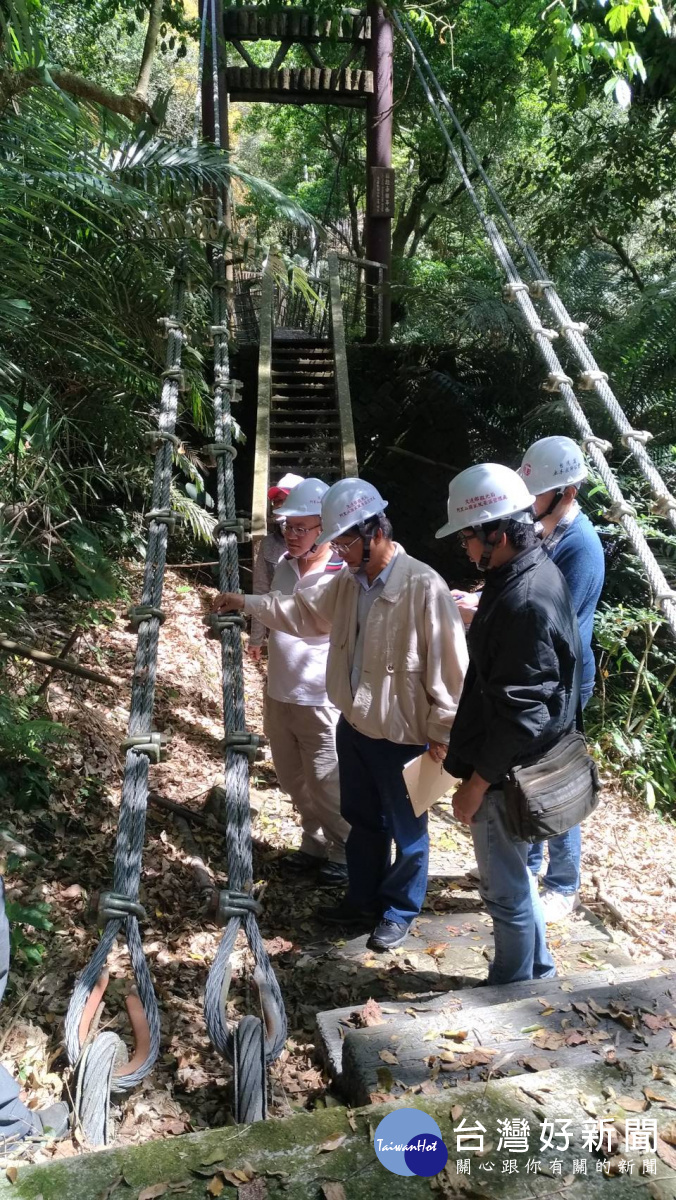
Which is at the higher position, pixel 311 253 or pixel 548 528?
pixel 311 253

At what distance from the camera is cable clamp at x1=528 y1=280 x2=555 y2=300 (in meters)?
4.12

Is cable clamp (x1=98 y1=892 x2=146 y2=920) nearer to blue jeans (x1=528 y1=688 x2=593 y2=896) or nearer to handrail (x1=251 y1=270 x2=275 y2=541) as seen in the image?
blue jeans (x1=528 y1=688 x2=593 y2=896)

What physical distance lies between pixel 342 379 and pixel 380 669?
450cm

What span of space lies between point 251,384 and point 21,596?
470 cm

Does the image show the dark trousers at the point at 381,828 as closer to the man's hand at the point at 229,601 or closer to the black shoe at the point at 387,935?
the black shoe at the point at 387,935

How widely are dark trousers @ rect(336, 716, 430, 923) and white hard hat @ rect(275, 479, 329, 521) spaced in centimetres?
74

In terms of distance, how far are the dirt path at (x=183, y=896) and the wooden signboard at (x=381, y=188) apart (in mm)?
5747

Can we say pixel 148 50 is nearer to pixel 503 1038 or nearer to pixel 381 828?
pixel 381 828

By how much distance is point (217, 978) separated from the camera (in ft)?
4.95

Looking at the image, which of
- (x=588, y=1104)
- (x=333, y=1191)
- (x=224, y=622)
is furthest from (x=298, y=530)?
(x=333, y=1191)

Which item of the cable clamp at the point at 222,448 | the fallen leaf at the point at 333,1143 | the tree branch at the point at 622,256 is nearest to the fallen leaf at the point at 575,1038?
the fallen leaf at the point at 333,1143

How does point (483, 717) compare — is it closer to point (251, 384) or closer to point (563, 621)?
point (563, 621)

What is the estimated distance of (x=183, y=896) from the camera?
332 cm

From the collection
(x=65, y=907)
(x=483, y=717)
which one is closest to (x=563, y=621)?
(x=483, y=717)
